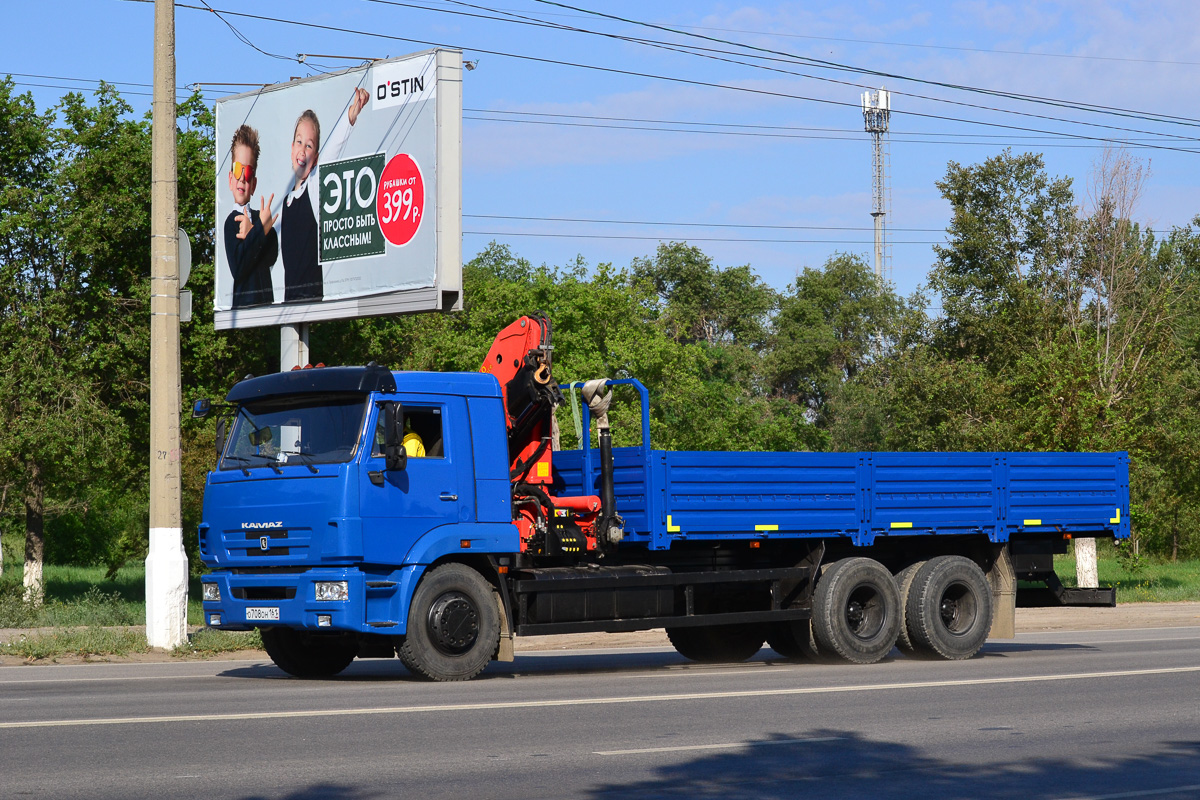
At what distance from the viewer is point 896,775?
25.7 feet

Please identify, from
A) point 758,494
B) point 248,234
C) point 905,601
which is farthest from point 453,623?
point 248,234

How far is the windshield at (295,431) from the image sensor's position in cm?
1269

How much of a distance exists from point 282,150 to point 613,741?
47.5 ft

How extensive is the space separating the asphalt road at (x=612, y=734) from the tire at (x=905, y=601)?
1.40m

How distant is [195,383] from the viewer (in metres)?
30.2

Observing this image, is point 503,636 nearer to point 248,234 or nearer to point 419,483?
point 419,483

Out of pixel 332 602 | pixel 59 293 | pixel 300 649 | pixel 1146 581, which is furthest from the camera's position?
pixel 1146 581

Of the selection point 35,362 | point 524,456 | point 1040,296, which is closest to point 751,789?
point 524,456

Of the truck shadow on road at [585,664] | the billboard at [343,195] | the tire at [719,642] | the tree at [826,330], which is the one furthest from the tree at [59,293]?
the tree at [826,330]

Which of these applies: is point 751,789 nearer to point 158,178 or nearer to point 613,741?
point 613,741

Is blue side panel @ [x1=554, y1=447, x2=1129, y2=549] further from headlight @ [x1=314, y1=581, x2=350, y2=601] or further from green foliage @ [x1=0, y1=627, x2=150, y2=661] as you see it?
green foliage @ [x1=0, y1=627, x2=150, y2=661]

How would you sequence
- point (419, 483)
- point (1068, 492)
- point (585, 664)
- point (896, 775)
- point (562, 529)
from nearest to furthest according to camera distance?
point (896, 775), point (419, 483), point (562, 529), point (585, 664), point (1068, 492)

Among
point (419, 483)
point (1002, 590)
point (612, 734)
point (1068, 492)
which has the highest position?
point (419, 483)

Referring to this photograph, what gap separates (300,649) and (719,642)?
4936 millimetres
